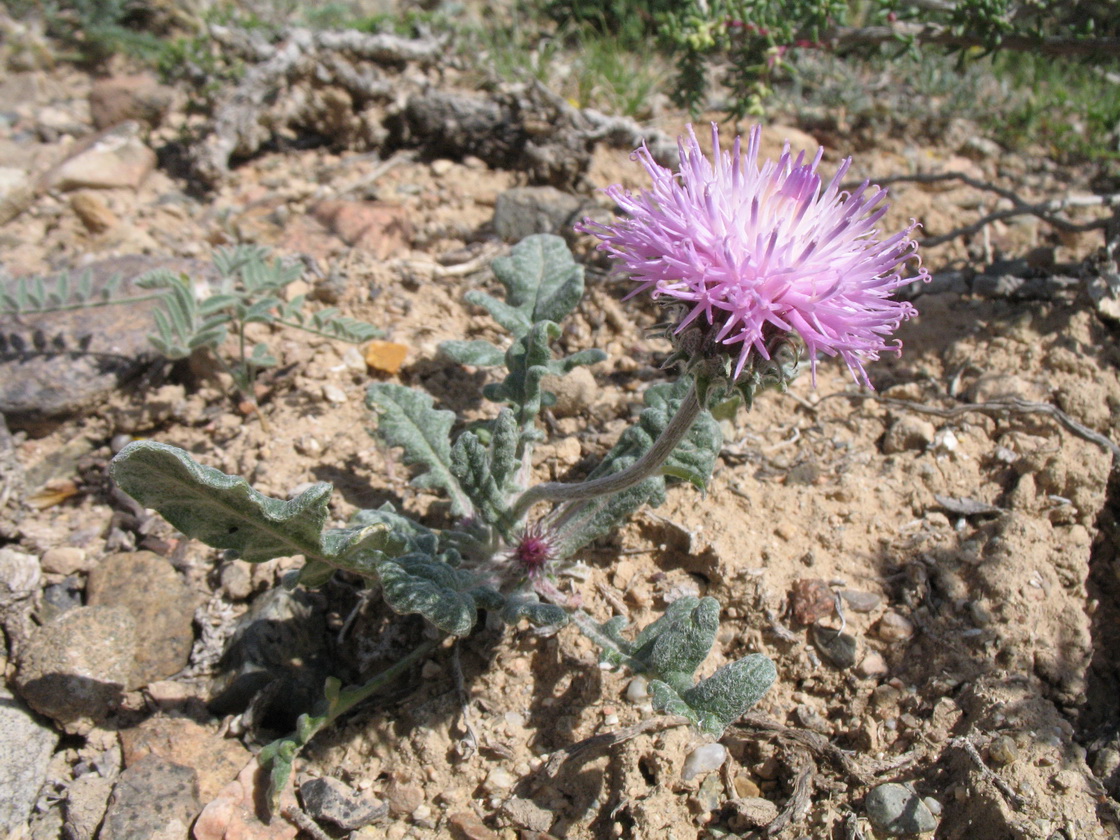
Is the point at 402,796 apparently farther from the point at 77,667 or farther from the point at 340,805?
the point at 77,667

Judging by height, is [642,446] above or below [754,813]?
above

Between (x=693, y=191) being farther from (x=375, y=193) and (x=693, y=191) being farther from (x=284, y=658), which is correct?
(x=375, y=193)

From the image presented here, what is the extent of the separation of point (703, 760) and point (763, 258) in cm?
172

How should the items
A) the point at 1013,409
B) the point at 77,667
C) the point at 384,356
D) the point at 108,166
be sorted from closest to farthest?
the point at 77,667
the point at 1013,409
the point at 384,356
the point at 108,166

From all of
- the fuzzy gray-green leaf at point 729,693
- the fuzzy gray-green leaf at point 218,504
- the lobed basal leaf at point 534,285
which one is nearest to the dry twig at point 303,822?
the fuzzy gray-green leaf at point 218,504

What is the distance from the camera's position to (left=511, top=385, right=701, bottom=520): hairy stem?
90.4 inches

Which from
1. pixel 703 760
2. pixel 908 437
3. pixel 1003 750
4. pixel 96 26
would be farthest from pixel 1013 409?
pixel 96 26

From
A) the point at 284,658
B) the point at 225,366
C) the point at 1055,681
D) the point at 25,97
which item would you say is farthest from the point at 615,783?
the point at 25,97

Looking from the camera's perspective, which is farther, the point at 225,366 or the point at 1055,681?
the point at 225,366

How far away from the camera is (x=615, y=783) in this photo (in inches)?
106

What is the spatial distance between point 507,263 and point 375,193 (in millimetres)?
1961

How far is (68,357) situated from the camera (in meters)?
3.84

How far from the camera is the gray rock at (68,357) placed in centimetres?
373

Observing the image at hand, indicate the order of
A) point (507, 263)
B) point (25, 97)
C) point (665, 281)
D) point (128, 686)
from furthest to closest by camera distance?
point (25, 97) < point (507, 263) < point (128, 686) < point (665, 281)
